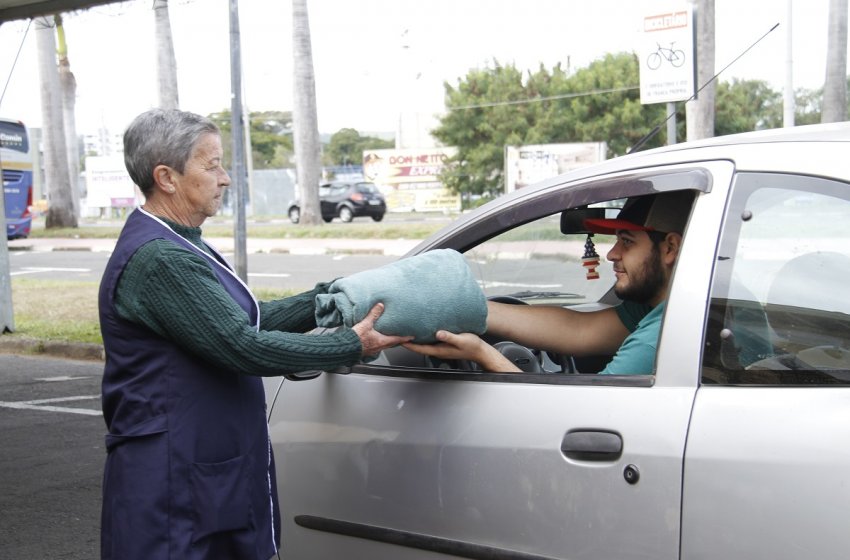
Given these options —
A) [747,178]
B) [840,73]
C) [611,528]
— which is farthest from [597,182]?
[840,73]

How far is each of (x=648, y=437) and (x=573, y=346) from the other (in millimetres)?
952

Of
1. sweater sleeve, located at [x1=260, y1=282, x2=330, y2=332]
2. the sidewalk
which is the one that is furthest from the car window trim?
the sidewalk

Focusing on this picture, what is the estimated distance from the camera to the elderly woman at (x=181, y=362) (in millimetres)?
2254

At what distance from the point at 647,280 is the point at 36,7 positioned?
8.12m

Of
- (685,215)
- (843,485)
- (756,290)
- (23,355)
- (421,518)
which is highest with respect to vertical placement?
(685,215)

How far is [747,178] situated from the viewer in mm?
2346

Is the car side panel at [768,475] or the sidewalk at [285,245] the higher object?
the car side panel at [768,475]

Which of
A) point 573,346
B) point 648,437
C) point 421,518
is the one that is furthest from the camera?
point 573,346

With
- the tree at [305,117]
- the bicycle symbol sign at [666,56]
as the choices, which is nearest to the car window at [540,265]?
the bicycle symbol sign at [666,56]

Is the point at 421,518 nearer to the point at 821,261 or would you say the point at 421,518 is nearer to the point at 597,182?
the point at 597,182

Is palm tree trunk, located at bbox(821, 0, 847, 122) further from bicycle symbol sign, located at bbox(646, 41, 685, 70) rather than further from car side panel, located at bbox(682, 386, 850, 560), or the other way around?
car side panel, located at bbox(682, 386, 850, 560)

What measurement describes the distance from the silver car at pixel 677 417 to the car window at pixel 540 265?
379 mm

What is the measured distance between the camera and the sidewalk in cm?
2205

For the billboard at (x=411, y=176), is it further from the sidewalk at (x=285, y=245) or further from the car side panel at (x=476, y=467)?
the car side panel at (x=476, y=467)
